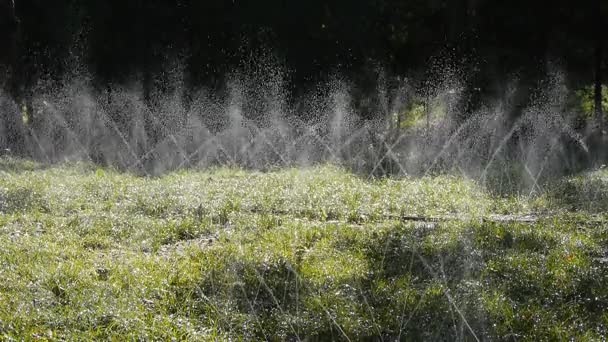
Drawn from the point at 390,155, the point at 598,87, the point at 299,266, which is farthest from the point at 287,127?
the point at 299,266

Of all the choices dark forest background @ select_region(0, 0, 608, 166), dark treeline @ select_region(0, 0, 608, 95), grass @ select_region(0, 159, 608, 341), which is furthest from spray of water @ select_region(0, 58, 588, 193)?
grass @ select_region(0, 159, 608, 341)

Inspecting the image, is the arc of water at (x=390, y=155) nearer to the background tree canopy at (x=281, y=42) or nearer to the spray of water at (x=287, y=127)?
the spray of water at (x=287, y=127)

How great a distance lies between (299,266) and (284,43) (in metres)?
13.3

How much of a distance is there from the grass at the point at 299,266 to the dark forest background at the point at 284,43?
7127 millimetres

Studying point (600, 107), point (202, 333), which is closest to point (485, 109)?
point (600, 107)

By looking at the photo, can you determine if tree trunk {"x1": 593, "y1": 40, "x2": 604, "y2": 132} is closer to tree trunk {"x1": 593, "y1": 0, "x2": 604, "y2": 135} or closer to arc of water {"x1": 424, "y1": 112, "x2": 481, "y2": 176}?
tree trunk {"x1": 593, "y1": 0, "x2": 604, "y2": 135}

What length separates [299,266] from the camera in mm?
5852

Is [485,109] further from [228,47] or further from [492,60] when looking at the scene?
[228,47]

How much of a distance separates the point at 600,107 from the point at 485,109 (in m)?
2.66

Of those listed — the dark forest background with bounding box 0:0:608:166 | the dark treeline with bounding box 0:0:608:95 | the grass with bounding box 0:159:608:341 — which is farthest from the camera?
the dark treeline with bounding box 0:0:608:95

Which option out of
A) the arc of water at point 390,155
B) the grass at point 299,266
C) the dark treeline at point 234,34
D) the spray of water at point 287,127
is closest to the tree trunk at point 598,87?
the dark treeline at point 234,34

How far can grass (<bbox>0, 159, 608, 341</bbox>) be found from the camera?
4691 millimetres

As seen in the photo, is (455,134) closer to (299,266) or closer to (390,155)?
(390,155)

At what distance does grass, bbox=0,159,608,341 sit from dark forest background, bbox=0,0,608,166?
7.13 metres
